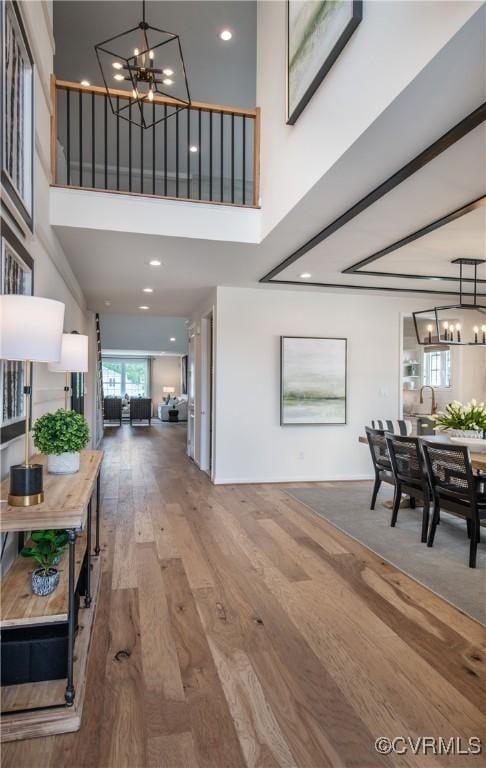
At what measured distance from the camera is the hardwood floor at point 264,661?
5.37 ft

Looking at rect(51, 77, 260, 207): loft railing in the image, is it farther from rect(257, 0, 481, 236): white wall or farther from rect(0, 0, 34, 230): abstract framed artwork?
rect(0, 0, 34, 230): abstract framed artwork

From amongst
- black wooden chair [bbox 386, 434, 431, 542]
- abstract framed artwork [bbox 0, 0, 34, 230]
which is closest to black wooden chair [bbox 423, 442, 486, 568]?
black wooden chair [bbox 386, 434, 431, 542]

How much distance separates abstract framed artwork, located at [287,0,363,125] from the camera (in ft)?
8.00

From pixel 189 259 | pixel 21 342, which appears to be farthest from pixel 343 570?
pixel 189 259

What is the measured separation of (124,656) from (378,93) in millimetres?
2986

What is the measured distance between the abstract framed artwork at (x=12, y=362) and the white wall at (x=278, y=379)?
344 centimetres

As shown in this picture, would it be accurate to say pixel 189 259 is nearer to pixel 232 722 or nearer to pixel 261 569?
pixel 261 569

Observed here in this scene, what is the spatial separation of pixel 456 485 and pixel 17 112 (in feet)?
12.7

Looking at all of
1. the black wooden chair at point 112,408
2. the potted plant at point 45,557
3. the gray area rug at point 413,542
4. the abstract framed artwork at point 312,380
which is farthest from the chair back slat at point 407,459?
the black wooden chair at point 112,408

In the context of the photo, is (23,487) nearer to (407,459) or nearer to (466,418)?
(407,459)

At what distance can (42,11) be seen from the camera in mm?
3111

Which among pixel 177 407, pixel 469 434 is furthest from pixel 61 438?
pixel 177 407

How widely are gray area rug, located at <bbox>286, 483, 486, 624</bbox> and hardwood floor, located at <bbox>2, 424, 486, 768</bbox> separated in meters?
0.14

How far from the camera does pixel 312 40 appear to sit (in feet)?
9.56
